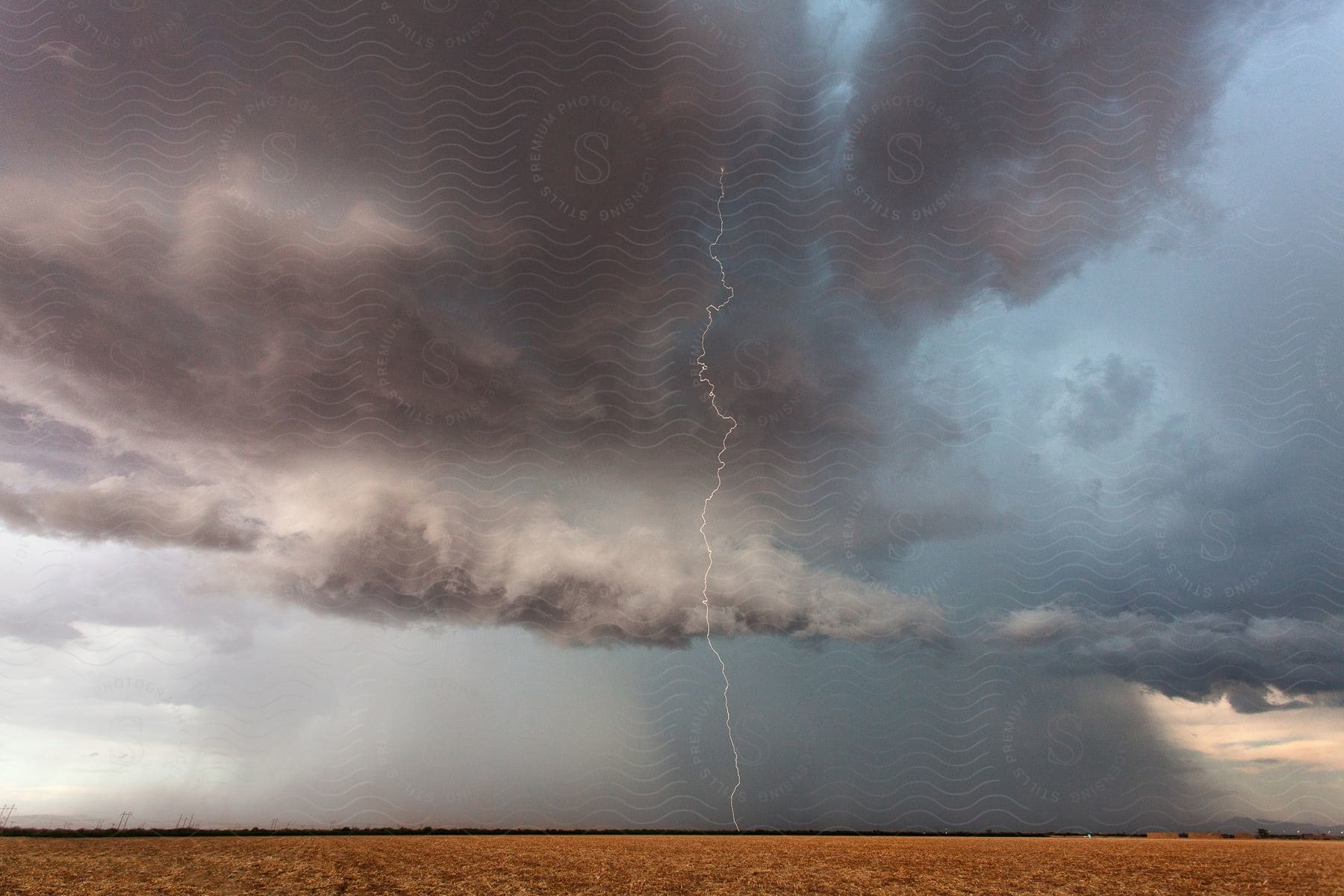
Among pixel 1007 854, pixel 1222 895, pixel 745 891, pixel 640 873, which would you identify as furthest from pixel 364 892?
pixel 1007 854

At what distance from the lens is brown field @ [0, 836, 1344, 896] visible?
23984 millimetres

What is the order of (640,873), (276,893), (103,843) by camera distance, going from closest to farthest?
(276,893) → (640,873) → (103,843)

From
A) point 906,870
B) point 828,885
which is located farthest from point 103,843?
point 906,870

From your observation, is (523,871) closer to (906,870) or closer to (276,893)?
(276,893)

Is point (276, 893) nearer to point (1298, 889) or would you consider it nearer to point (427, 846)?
point (427, 846)

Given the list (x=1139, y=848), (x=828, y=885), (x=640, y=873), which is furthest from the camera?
(x=1139, y=848)

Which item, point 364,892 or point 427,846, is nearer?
point 364,892

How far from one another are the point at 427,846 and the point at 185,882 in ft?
56.9

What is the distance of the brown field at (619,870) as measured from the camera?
23984 mm

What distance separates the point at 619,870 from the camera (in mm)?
28719

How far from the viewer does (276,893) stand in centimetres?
2294

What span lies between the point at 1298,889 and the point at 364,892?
Result: 103ft

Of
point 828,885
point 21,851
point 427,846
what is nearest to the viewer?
point 828,885

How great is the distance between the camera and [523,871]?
28.1 metres
